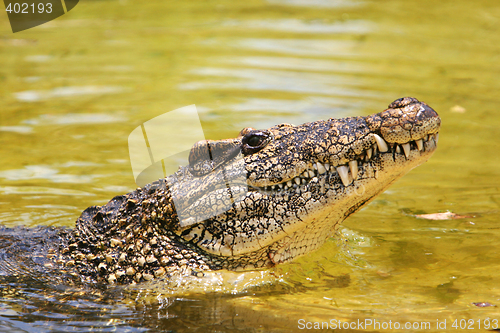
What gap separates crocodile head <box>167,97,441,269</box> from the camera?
11.4ft

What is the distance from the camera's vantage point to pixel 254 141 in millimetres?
3805

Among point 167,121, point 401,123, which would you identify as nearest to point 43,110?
point 167,121

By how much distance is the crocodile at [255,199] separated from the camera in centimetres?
348

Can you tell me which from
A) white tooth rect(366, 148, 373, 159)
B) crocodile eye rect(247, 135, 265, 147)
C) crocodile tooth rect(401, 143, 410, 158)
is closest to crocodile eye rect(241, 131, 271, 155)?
crocodile eye rect(247, 135, 265, 147)

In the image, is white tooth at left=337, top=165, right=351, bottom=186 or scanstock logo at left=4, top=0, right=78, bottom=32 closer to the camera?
white tooth at left=337, top=165, right=351, bottom=186

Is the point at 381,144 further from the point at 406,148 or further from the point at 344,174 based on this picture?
the point at 344,174

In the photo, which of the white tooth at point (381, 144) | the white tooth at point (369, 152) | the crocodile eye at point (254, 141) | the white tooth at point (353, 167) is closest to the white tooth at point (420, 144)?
the white tooth at point (381, 144)

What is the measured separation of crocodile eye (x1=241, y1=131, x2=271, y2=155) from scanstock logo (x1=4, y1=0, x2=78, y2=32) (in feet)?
35.6

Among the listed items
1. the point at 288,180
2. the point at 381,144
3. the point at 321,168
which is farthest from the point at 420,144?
the point at 288,180

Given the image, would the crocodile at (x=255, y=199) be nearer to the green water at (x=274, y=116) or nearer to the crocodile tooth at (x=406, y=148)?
the crocodile tooth at (x=406, y=148)

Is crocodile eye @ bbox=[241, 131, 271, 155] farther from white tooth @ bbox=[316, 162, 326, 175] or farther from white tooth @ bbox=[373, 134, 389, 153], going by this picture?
white tooth @ bbox=[373, 134, 389, 153]

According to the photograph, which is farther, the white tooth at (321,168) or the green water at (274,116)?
the green water at (274,116)

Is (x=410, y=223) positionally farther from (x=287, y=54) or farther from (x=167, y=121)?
(x=287, y=54)

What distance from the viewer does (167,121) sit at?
7977 mm
